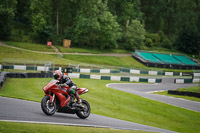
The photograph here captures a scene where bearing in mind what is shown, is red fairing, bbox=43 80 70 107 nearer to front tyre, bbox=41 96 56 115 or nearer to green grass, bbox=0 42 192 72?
front tyre, bbox=41 96 56 115

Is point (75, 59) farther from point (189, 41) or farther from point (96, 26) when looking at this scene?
point (189, 41)

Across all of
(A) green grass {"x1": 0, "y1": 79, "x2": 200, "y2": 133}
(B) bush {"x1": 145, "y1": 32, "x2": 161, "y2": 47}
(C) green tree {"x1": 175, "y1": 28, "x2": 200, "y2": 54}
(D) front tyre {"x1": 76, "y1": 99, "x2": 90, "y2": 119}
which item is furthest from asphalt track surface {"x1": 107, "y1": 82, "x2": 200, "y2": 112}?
(C) green tree {"x1": 175, "y1": 28, "x2": 200, "y2": 54}

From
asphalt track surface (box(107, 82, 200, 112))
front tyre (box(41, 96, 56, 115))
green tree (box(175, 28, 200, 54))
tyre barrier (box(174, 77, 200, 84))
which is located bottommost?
tyre barrier (box(174, 77, 200, 84))

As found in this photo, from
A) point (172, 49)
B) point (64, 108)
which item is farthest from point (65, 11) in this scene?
point (64, 108)

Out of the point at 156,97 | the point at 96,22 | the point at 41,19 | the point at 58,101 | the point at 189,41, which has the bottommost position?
the point at 156,97

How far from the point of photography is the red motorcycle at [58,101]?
10.1m

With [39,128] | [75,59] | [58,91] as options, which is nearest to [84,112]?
[58,91]

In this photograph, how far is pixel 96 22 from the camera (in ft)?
213

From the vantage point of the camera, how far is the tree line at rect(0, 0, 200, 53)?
6462 cm

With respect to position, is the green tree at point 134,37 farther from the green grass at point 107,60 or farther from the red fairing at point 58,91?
the red fairing at point 58,91

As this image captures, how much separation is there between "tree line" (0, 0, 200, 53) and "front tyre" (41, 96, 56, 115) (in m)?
51.4

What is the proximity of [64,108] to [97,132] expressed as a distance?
2124 millimetres

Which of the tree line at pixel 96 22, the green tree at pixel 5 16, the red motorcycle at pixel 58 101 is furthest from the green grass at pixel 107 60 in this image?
the red motorcycle at pixel 58 101

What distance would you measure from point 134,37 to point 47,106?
65901mm
